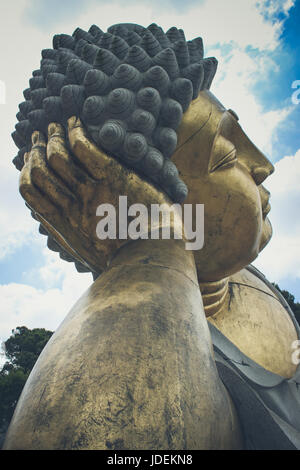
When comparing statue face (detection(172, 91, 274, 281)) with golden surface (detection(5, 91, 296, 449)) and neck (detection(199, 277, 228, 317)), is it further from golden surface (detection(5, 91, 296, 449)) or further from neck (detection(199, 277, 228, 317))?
neck (detection(199, 277, 228, 317))

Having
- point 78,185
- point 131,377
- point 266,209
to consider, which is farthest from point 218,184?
point 131,377

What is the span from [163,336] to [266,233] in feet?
6.02

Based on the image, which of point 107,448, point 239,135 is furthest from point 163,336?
point 239,135

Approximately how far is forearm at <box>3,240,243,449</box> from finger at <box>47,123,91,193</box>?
0.67 meters

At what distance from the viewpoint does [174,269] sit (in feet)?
5.95

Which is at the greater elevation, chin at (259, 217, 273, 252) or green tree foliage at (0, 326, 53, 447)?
green tree foliage at (0, 326, 53, 447)

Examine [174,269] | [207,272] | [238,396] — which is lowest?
[238,396]

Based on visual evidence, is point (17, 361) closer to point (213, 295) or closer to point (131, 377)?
point (213, 295)

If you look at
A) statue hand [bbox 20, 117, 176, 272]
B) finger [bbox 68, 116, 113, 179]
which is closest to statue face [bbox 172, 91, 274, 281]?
statue hand [bbox 20, 117, 176, 272]

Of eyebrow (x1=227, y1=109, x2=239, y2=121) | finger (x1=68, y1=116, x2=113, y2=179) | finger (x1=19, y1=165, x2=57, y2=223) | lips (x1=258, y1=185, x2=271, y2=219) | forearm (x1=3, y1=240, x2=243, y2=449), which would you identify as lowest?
forearm (x1=3, y1=240, x2=243, y2=449)

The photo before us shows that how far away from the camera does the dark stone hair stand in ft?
6.70

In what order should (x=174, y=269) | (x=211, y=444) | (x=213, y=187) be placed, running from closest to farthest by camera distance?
1. (x=211, y=444)
2. (x=174, y=269)
3. (x=213, y=187)
